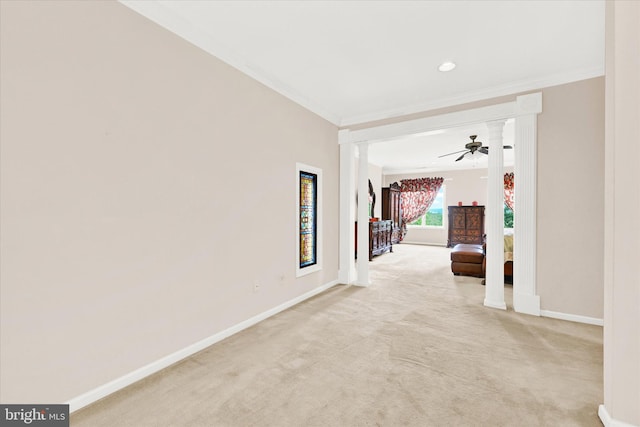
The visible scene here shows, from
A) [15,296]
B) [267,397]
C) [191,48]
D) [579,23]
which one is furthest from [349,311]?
[579,23]

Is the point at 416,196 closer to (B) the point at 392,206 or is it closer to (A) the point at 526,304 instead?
(B) the point at 392,206

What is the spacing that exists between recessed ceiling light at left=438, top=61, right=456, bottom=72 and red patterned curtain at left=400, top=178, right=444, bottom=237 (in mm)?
6663

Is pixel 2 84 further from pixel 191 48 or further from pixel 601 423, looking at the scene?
pixel 601 423

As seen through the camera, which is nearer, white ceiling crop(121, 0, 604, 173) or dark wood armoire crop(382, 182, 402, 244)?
white ceiling crop(121, 0, 604, 173)

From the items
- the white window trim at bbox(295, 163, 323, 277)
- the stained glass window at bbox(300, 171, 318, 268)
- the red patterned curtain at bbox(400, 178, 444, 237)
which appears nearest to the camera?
the white window trim at bbox(295, 163, 323, 277)

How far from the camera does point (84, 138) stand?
1.64 meters

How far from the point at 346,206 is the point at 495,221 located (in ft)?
6.56

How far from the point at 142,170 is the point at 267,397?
67.6 inches

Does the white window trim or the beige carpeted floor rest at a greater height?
the white window trim

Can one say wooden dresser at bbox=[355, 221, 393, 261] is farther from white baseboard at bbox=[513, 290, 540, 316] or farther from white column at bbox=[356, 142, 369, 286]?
white baseboard at bbox=[513, 290, 540, 316]

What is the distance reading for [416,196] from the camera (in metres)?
9.45

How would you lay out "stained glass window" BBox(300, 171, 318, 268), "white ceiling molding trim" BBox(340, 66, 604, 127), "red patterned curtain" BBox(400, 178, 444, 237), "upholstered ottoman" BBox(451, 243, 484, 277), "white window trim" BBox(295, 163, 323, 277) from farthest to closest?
"red patterned curtain" BBox(400, 178, 444, 237) < "upholstered ottoman" BBox(451, 243, 484, 277) < "stained glass window" BBox(300, 171, 318, 268) < "white window trim" BBox(295, 163, 323, 277) < "white ceiling molding trim" BBox(340, 66, 604, 127)

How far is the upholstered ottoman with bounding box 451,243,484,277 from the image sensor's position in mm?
4746

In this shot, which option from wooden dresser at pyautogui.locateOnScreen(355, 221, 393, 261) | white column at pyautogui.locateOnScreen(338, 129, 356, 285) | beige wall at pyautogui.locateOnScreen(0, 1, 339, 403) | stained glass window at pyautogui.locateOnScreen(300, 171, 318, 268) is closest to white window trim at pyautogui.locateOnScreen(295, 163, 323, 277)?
stained glass window at pyautogui.locateOnScreen(300, 171, 318, 268)
